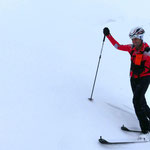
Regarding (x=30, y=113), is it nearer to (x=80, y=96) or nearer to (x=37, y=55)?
(x=80, y=96)

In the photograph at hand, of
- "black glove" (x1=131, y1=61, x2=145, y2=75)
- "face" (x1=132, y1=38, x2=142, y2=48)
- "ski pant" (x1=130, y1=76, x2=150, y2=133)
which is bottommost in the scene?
"ski pant" (x1=130, y1=76, x2=150, y2=133)

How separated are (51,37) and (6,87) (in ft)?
16.3

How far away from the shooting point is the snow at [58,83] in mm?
3254

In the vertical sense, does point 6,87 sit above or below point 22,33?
below

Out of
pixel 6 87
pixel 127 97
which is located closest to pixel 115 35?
pixel 127 97

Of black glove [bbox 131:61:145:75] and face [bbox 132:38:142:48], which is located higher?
face [bbox 132:38:142:48]

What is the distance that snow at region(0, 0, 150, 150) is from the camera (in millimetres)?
3254

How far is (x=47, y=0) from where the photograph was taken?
14641mm

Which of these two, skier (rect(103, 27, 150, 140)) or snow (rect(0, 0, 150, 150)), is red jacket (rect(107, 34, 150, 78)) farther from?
snow (rect(0, 0, 150, 150))

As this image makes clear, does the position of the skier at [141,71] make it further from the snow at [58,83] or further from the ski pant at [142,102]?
the snow at [58,83]

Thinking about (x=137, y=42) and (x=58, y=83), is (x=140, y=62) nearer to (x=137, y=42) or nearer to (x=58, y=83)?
(x=137, y=42)

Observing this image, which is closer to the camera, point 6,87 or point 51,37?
point 6,87

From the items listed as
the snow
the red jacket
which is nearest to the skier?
the red jacket

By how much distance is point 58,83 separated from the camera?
515cm
